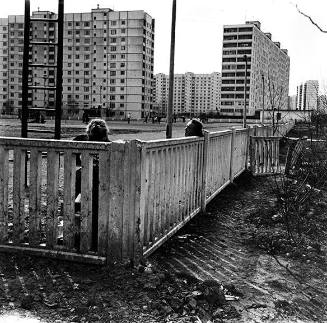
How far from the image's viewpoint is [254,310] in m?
3.58

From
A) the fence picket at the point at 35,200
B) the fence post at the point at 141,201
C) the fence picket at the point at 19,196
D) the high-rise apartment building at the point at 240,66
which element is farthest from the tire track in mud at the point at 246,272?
the high-rise apartment building at the point at 240,66

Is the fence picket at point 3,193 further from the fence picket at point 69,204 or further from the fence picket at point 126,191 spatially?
the fence picket at point 126,191

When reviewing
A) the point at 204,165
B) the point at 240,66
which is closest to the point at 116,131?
the point at 204,165

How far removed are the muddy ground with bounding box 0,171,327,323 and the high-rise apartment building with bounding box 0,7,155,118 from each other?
397ft

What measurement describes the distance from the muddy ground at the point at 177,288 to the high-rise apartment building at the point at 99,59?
121018mm

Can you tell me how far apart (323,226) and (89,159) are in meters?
3.74

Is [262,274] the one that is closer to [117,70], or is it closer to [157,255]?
[157,255]

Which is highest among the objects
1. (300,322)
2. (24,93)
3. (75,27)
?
(75,27)

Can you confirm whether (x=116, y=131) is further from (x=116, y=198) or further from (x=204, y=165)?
(x=116, y=198)

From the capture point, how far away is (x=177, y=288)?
12.6ft

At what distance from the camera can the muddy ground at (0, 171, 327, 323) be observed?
339 cm

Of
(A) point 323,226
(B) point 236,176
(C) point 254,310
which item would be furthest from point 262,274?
(B) point 236,176

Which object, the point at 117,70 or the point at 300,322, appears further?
the point at 117,70

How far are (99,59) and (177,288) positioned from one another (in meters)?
133
